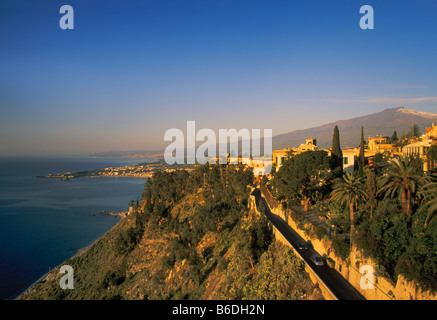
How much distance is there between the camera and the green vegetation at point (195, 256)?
1503 cm

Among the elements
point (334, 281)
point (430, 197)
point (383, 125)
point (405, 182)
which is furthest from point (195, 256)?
point (383, 125)

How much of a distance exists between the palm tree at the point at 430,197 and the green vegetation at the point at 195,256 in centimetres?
577

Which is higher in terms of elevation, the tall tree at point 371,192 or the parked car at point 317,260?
the tall tree at point 371,192

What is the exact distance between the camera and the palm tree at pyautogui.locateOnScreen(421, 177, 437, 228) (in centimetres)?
1154

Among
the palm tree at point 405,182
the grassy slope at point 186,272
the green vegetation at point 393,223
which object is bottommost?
the grassy slope at point 186,272

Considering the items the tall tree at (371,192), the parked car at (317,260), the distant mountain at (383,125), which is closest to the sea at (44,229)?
the parked car at (317,260)

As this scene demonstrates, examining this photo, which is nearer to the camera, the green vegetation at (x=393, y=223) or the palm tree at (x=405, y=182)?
the green vegetation at (x=393, y=223)

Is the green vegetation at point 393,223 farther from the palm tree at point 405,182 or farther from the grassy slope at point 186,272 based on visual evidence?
the grassy slope at point 186,272

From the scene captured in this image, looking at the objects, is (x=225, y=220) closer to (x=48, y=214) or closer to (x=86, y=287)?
(x=86, y=287)
